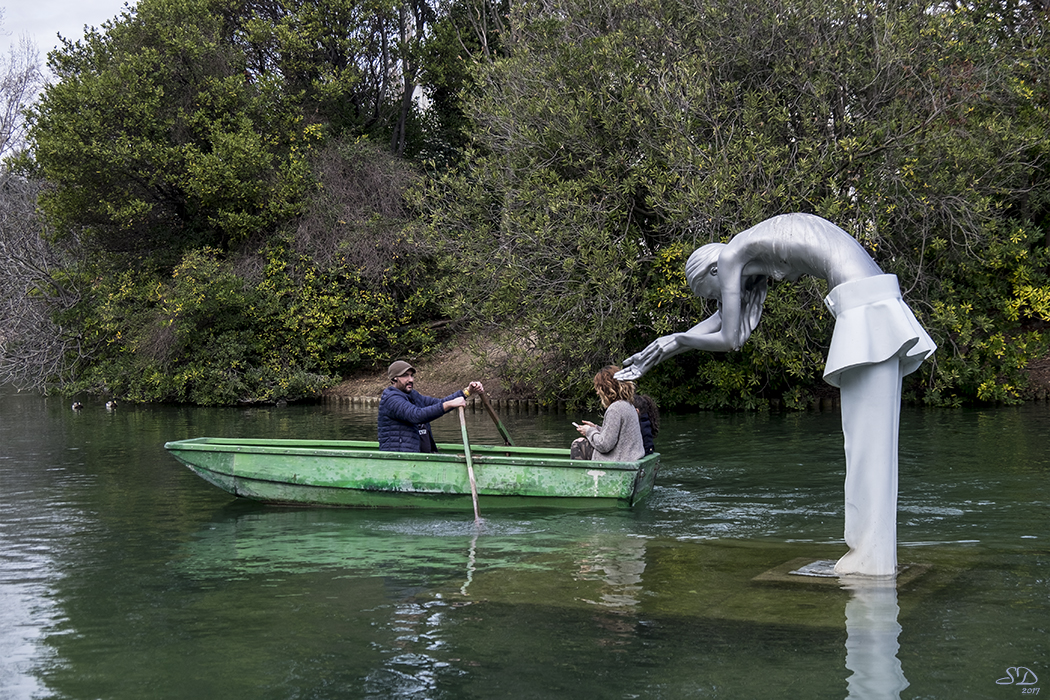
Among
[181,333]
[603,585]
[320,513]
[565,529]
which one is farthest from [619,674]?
[181,333]

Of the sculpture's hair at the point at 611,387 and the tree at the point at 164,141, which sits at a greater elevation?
the tree at the point at 164,141

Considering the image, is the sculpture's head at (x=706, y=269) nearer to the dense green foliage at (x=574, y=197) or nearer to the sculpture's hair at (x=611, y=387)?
the sculpture's hair at (x=611, y=387)

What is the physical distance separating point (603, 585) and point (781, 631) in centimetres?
160

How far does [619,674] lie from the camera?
17.1ft

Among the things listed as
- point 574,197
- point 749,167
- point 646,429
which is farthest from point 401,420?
point 749,167

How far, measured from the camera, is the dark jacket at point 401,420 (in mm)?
10531

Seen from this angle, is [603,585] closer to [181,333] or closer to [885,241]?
[885,241]

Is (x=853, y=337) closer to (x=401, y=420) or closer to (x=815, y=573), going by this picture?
(x=815, y=573)

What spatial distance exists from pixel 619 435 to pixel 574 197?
9.16 metres

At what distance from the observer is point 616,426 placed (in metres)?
9.96

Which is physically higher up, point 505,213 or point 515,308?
point 505,213

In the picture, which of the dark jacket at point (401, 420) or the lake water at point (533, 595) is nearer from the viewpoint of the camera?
the lake water at point (533, 595)

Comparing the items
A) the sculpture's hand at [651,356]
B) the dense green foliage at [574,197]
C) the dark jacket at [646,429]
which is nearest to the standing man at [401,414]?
the dark jacket at [646,429]

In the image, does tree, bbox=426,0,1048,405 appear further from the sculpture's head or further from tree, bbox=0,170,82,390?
tree, bbox=0,170,82,390
